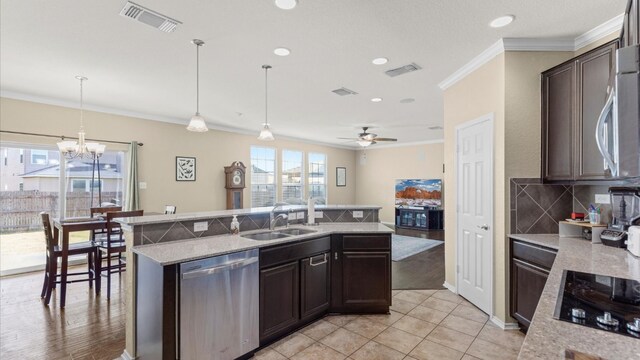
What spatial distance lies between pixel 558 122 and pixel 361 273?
2.36 metres

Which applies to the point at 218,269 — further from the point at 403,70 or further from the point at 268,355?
the point at 403,70

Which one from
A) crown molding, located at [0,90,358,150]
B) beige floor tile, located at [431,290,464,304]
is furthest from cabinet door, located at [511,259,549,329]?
crown molding, located at [0,90,358,150]

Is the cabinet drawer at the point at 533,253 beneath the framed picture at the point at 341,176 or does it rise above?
beneath

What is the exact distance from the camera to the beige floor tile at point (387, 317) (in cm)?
304

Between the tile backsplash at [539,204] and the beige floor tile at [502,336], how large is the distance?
3.06 feet

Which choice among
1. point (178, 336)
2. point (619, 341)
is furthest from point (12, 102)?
point (619, 341)

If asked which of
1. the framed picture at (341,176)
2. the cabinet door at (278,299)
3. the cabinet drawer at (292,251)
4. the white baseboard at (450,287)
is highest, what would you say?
the framed picture at (341,176)

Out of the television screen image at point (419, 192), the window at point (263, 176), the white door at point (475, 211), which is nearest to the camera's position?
the white door at point (475, 211)

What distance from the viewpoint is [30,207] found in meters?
4.84

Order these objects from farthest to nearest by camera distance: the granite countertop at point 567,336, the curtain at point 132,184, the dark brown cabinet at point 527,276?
the curtain at point 132,184, the dark brown cabinet at point 527,276, the granite countertop at point 567,336

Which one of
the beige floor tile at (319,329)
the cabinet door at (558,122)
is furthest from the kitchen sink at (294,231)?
the cabinet door at (558,122)

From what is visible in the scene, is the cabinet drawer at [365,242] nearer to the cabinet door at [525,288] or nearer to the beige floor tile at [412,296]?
the beige floor tile at [412,296]

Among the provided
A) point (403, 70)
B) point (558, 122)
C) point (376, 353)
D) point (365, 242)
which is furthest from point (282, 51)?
point (376, 353)

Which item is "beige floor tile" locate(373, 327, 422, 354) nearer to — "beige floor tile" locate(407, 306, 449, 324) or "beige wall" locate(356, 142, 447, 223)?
"beige floor tile" locate(407, 306, 449, 324)
